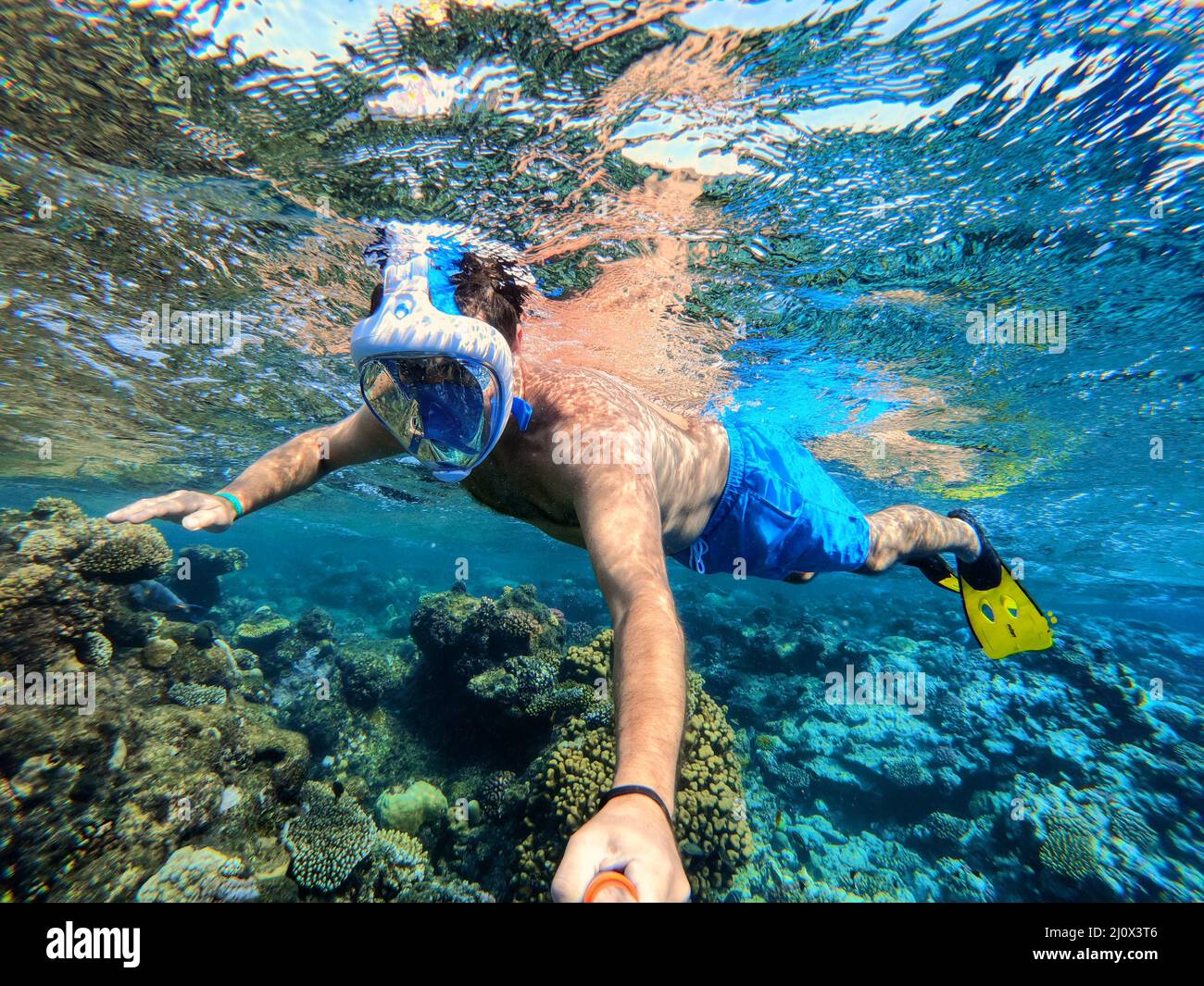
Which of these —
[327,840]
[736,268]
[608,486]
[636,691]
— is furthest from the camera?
[736,268]

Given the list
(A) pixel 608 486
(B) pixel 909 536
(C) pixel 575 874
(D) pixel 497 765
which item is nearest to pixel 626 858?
(C) pixel 575 874

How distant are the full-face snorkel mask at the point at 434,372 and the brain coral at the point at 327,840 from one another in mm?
4781

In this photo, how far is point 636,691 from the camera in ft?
5.62

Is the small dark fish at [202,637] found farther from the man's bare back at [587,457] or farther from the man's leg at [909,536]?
the man's leg at [909,536]

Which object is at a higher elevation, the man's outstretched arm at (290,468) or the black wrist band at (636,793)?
the man's outstretched arm at (290,468)

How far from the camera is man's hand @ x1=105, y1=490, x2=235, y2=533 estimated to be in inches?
106

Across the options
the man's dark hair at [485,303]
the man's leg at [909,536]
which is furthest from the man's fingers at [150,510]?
the man's leg at [909,536]

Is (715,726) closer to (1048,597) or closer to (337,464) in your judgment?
(337,464)

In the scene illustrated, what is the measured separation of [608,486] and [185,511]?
253 cm

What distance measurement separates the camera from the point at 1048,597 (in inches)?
2312

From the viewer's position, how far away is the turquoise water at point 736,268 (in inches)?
177

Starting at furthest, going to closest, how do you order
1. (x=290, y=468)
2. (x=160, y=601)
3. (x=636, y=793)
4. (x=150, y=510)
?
(x=160, y=601)
(x=290, y=468)
(x=150, y=510)
(x=636, y=793)

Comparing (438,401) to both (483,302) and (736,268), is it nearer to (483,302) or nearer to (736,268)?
(483,302)

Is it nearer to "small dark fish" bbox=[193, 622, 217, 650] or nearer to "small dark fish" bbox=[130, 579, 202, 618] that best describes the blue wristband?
"small dark fish" bbox=[193, 622, 217, 650]
